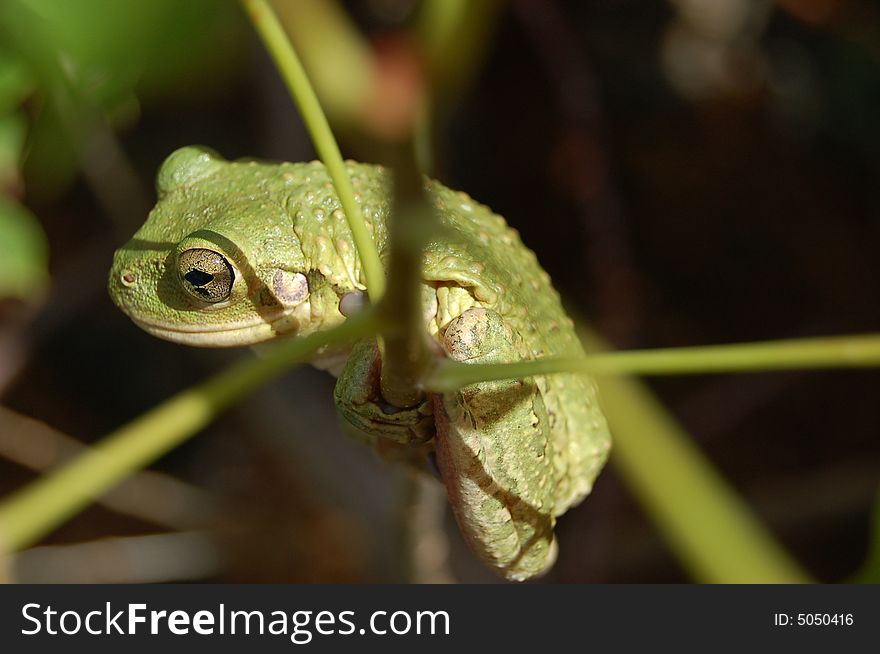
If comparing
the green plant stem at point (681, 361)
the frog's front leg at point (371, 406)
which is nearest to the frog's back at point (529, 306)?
the frog's front leg at point (371, 406)

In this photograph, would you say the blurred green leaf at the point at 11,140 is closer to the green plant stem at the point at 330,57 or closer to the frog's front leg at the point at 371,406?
the frog's front leg at the point at 371,406

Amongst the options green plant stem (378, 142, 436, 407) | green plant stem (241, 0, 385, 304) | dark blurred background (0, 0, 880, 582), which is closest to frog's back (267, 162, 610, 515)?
green plant stem (378, 142, 436, 407)

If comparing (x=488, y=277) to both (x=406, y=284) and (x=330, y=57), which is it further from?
(x=330, y=57)

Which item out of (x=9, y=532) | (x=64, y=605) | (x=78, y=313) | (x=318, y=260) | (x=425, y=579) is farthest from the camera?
(x=78, y=313)

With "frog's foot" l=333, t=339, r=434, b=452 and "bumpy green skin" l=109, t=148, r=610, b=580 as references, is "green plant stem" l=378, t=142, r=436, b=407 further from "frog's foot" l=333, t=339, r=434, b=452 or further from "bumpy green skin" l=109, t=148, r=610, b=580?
"bumpy green skin" l=109, t=148, r=610, b=580

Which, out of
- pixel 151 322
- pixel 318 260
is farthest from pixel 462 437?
pixel 151 322

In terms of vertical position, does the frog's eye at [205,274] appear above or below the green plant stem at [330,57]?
below

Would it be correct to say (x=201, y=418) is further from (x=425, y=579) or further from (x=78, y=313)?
(x=78, y=313)
